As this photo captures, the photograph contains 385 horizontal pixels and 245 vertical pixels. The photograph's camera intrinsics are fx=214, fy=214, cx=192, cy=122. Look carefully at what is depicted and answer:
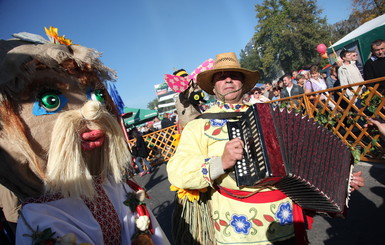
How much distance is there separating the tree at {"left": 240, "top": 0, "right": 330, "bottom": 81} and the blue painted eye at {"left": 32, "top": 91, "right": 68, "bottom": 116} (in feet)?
105

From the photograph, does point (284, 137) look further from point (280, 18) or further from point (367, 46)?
point (280, 18)

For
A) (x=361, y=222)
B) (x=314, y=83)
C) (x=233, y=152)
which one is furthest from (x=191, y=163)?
(x=314, y=83)

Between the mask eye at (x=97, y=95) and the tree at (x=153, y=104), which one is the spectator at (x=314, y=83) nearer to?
the mask eye at (x=97, y=95)

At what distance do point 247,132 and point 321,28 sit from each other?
34.4 m

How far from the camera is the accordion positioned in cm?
132

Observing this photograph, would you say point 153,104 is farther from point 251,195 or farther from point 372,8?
point 251,195

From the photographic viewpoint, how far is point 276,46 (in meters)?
29.9

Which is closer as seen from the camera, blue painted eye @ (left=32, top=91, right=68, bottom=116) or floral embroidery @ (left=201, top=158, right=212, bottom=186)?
blue painted eye @ (left=32, top=91, right=68, bottom=116)

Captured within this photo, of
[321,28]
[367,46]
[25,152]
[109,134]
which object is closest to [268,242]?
[109,134]

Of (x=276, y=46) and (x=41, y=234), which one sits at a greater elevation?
(x=276, y=46)

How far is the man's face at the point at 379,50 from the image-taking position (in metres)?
3.91

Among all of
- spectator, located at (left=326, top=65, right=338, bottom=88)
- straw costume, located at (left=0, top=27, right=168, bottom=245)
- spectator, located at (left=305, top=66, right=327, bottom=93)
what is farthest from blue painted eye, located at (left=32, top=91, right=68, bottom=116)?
spectator, located at (left=326, top=65, right=338, bottom=88)

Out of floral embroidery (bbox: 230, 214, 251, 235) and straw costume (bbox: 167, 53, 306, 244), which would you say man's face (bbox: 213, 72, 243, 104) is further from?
floral embroidery (bbox: 230, 214, 251, 235)

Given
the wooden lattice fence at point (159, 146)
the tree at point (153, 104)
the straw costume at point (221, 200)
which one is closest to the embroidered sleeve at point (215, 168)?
the straw costume at point (221, 200)
